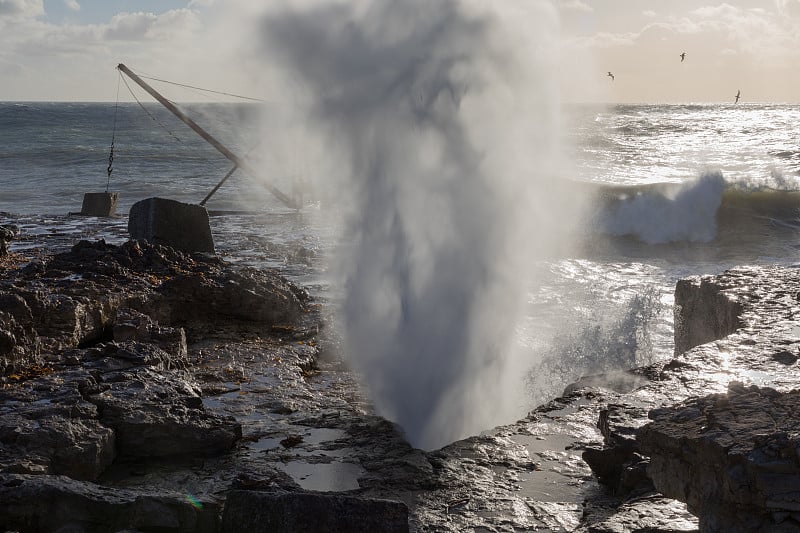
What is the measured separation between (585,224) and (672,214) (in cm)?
210

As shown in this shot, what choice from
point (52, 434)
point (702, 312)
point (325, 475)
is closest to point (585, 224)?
point (702, 312)

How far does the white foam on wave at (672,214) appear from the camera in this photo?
693 inches

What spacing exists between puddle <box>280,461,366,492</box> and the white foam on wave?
13.5 m

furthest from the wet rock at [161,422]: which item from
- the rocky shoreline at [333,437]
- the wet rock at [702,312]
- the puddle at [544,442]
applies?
the wet rock at [702,312]

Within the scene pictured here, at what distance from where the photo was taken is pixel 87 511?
344cm

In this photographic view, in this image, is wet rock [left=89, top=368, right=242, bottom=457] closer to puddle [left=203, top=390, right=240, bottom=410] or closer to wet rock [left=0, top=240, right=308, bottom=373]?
puddle [left=203, top=390, right=240, bottom=410]

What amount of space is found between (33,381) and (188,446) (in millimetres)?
1285

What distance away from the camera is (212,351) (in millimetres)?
7328

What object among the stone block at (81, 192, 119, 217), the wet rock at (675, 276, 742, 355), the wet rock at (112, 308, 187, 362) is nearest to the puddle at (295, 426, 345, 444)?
the wet rock at (112, 308, 187, 362)

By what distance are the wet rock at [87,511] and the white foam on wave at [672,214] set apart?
1495 centimetres

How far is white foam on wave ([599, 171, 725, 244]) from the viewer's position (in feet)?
57.7

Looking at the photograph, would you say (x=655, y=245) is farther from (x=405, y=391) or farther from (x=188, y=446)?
(x=188, y=446)

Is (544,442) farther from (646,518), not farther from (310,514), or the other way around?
(310,514)

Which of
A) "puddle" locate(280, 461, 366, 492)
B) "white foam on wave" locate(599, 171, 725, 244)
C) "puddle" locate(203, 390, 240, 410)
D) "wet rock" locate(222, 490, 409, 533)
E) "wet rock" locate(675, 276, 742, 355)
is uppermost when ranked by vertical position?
"white foam on wave" locate(599, 171, 725, 244)
